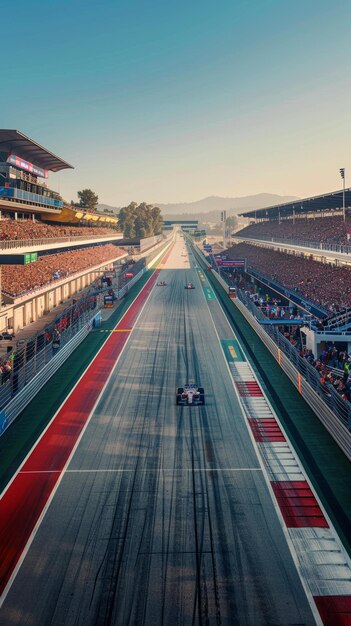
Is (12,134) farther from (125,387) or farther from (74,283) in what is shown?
(125,387)

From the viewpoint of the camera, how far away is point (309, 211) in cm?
7712

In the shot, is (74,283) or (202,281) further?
(202,281)

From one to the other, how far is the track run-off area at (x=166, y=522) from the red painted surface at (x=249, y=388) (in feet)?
0.68

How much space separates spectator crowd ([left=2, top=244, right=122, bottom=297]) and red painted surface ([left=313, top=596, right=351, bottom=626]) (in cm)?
2685

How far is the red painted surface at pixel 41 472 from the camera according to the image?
1042 centimetres

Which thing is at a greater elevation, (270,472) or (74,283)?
(74,283)

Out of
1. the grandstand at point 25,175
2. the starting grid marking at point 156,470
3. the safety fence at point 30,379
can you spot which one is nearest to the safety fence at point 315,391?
the starting grid marking at point 156,470

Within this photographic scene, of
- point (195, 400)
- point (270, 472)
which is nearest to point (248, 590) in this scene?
point (270, 472)

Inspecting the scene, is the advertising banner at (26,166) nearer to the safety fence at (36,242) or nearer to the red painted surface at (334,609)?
the safety fence at (36,242)

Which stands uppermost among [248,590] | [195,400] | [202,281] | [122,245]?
[122,245]

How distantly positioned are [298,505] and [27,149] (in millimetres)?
48416

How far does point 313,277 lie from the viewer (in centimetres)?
4500

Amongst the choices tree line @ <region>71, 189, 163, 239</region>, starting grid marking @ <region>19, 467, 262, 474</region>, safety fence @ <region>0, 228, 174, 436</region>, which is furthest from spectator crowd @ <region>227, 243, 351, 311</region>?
tree line @ <region>71, 189, 163, 239</region>

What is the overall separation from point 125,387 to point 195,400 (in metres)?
3.89
